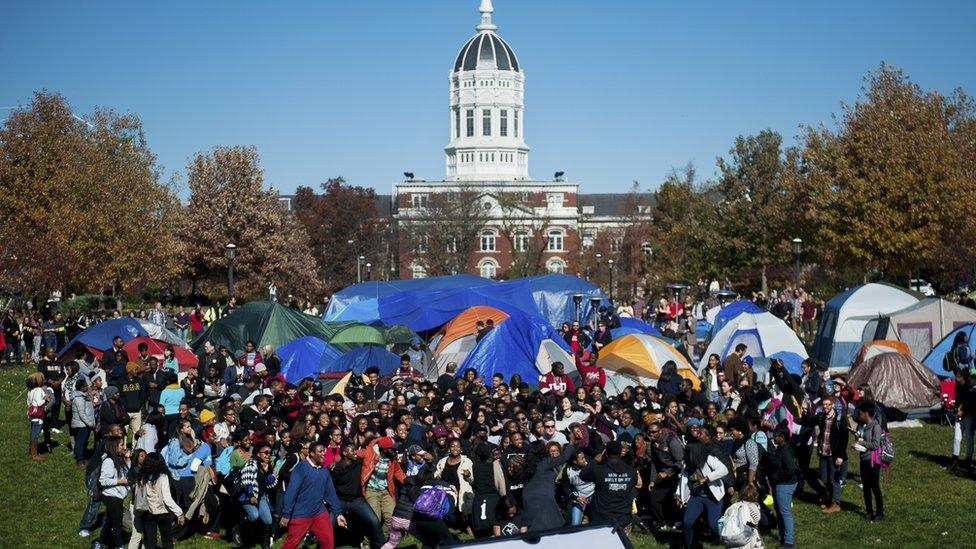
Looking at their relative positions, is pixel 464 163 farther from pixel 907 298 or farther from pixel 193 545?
pixel 193 545

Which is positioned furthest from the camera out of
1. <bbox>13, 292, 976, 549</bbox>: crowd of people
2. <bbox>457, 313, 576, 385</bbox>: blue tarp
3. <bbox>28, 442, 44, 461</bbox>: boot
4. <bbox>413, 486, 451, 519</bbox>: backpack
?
<bbox>457, 313, 576, 385</bbox>: blue tarp

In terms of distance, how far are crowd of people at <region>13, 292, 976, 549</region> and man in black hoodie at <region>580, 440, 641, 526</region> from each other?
0.6 inches

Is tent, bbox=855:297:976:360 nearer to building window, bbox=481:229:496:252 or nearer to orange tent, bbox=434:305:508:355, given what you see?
orange tent, bbox=434:305:508:355

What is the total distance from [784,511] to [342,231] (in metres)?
69.1

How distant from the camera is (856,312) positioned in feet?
96.4

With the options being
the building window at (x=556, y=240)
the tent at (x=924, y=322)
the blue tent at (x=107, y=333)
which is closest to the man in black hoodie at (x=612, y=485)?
the tent at (x=924, y=322)

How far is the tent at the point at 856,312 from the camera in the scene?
29266 millimetres

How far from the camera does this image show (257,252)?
58438 mm

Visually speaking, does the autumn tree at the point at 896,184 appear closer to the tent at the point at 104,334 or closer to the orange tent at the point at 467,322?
the orange tent at the point at 467,322

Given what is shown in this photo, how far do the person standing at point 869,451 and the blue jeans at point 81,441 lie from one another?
11.3 metres

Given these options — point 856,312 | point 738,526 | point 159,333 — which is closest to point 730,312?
point 856,312

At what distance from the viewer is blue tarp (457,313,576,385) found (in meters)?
25.9

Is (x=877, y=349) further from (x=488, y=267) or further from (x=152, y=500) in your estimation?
(x=488, y=267)

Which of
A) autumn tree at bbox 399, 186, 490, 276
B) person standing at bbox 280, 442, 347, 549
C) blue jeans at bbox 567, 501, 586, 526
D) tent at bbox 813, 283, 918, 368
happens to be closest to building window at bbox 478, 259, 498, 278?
autumn tree at bbox 399, 186, 490, 276
